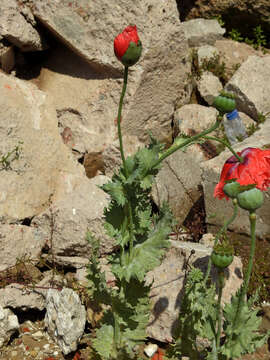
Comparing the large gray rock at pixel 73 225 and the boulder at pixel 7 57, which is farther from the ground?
the boulder at pixel 7 57

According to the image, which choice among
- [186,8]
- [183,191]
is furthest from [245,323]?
[186,8]

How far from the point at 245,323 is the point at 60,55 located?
10.9ft

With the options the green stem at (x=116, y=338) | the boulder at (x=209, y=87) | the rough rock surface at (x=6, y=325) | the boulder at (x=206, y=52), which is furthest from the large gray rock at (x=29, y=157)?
the boulder at (x=206, y=52)

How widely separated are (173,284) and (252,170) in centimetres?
148

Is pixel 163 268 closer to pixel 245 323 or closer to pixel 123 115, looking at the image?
pixel 245 323

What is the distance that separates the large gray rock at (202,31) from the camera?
5.77 meters

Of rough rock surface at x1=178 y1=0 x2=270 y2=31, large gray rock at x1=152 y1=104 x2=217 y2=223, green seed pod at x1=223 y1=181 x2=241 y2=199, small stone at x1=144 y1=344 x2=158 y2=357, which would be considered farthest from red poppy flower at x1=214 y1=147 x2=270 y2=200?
rough rock surface at x1=178 y1=0 x2=270 y2=31

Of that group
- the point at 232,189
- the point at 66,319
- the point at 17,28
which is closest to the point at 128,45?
the point at 232,189

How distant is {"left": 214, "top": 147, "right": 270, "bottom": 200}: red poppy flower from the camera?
2.20 meters

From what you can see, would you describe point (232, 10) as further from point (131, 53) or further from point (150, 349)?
point (131, 53)

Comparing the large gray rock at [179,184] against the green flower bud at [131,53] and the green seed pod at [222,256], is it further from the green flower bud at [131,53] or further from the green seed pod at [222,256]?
the green flower bud at [131,53]

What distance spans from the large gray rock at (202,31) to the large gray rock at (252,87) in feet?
2.77

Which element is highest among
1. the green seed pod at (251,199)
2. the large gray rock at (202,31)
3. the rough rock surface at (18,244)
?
the large gray rock at (202,31)

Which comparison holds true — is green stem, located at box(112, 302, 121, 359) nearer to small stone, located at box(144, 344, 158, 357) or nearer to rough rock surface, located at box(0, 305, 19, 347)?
small stone, located at box(144, 344, 158, 357)
